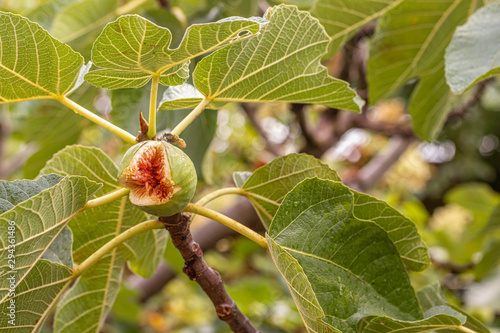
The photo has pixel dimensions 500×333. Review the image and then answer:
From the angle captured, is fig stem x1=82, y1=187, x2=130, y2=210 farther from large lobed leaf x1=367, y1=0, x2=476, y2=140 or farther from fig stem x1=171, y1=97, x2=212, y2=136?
large lobed leaf x1=367, y1=0, x2=476, y2=140

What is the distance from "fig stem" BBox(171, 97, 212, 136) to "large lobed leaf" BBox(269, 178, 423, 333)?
11 centimetres

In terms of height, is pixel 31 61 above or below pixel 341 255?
above

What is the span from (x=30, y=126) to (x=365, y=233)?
865 mm

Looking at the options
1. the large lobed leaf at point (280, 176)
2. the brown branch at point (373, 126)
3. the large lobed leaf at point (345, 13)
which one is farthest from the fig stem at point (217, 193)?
the brown branch at point (373, 126)

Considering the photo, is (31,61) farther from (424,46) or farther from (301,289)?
(424,46)

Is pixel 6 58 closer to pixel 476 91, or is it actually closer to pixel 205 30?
pixel 205 30

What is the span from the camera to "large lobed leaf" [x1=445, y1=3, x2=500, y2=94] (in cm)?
48

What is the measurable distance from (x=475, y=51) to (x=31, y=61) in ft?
1.52

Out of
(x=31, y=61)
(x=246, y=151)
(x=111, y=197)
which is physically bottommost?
(x=246, y=151)

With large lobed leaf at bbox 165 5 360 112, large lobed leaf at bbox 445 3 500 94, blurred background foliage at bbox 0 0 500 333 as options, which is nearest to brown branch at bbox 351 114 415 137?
blurred background foliage at bbox 0 0 500 333

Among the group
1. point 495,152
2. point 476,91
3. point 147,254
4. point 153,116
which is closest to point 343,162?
point 476,91

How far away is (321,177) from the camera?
46cm

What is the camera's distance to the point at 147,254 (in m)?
0.55

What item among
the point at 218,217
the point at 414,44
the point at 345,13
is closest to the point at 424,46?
A: the point at 414,44
